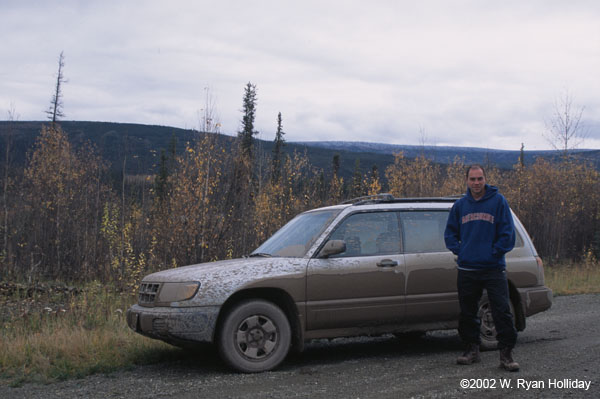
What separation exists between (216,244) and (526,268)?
9.28m

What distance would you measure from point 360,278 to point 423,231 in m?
1.11

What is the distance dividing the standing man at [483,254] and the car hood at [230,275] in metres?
1.71

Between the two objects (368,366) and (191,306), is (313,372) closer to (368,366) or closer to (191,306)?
(368,366)

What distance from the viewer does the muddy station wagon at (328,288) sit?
5832 mm

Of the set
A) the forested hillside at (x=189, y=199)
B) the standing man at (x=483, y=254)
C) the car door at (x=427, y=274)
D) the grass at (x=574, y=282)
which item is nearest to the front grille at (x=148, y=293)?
the car door at (x=427, y=274)

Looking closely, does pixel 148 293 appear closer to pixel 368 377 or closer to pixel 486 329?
pixel 368 377

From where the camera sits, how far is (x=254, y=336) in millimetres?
5945

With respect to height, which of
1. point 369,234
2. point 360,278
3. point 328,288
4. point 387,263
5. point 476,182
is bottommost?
point 328,288

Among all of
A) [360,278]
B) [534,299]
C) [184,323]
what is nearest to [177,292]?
[184,323]

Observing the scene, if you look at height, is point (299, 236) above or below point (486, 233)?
below

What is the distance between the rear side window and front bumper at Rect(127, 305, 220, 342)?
2421mm

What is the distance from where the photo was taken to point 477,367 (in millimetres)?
5977

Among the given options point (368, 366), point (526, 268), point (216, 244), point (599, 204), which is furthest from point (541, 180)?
point (368, 366)

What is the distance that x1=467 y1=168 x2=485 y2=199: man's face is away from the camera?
19.4 feet
